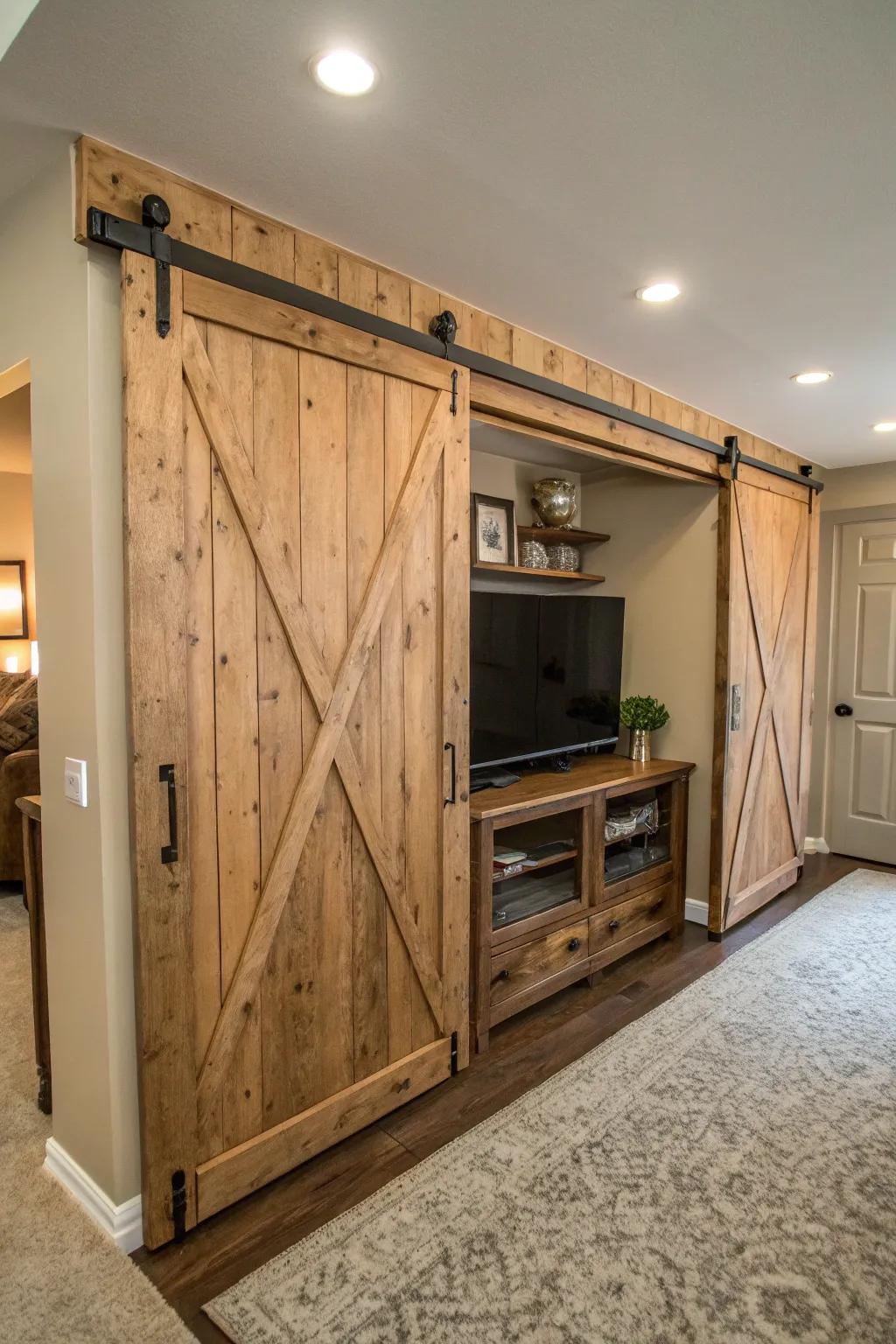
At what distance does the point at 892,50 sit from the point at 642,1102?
8.72ft

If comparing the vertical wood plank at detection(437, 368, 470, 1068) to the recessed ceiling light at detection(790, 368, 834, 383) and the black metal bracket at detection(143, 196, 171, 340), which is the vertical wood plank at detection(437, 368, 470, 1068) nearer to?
the black metal bracket at detection(143, 196, 171, 340)

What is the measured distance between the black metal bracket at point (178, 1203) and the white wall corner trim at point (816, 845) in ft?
14.8

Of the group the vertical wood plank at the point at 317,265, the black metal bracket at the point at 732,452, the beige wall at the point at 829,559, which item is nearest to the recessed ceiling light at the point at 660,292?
the vertical wood plank at the point at 317,265

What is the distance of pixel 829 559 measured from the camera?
5.05 meters

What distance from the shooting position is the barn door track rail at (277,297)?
5.41ft

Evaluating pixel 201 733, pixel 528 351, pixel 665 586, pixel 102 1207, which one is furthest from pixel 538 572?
pixel 102 1207

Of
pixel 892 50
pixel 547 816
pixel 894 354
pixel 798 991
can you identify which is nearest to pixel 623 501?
pixel 894 354

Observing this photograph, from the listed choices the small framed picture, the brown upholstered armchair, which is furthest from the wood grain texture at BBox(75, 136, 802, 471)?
the brown upholstered armchair

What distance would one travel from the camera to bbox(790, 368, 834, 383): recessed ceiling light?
3078mm

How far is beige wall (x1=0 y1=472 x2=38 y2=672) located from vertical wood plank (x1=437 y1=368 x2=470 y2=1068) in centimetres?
496

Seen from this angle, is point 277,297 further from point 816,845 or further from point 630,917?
point 816,845

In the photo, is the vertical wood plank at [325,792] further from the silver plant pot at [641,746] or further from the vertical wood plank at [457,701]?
the silver plant pot at [641,746]

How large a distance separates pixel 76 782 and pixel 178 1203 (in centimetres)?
103

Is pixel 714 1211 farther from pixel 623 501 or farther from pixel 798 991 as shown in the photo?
pixel 623 501
